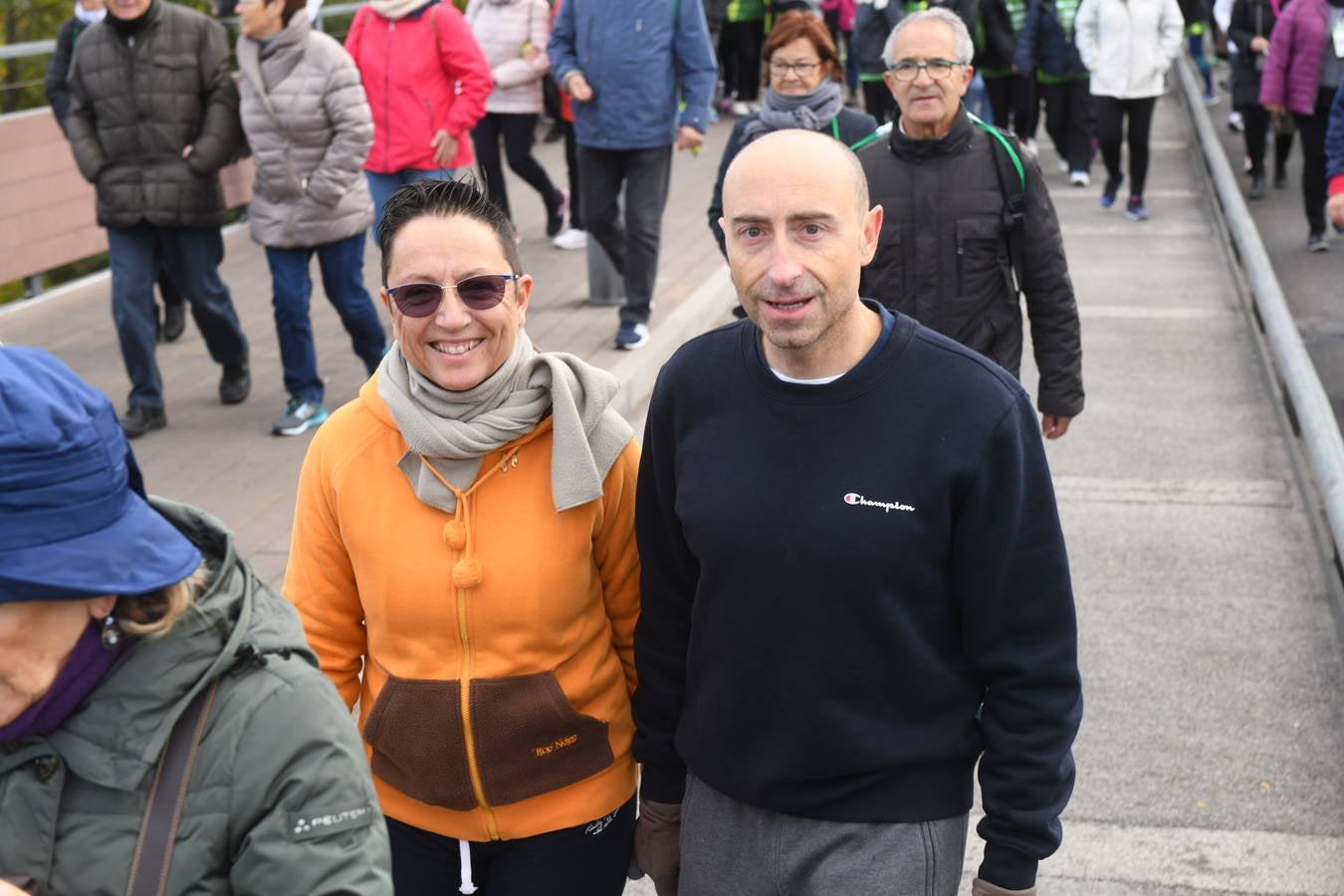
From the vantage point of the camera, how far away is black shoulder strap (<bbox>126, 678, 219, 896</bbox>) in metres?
2.05

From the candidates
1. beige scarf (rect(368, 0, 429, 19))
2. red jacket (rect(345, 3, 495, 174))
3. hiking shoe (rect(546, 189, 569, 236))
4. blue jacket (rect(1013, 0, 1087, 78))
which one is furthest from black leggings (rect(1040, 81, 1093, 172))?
beige scarf (rect(368, 0, 429, 19))

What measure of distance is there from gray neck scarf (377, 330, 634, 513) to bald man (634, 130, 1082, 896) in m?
0.21

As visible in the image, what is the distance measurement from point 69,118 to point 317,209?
1.21m

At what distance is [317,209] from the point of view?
25.8 ft

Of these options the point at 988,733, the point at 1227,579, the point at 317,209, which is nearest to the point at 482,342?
the point at 988,733

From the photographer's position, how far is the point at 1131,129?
14.1 meters

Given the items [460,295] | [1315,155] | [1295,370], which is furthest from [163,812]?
[1315,155]

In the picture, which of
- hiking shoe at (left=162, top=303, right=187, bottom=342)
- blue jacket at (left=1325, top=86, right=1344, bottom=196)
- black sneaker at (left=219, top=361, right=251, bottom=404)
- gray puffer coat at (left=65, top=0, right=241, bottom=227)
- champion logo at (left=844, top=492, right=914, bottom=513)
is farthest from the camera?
hiking shoe at (left=162, top=303, right=187, bottom=342)

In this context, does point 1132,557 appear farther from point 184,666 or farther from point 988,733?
point 184,666

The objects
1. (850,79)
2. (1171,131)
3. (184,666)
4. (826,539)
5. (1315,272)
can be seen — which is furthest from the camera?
(850,79)

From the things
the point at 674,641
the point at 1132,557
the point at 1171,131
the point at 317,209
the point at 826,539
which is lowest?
the point at 1171,131

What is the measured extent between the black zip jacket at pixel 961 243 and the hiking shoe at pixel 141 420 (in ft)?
13.7

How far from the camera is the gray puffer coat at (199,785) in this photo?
6.77 ft

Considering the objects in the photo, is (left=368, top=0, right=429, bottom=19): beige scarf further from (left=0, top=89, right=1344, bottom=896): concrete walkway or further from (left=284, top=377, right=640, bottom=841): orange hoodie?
(left=284, top=377, right=640, bottom=841): orange hoodie
